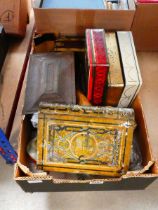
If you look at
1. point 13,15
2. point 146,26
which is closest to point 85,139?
point 146,26

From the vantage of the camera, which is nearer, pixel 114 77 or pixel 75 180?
pixel 75 180

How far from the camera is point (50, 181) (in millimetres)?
1016

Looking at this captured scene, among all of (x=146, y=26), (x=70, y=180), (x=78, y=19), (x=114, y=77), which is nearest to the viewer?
(x=70, y=180)

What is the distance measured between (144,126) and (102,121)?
281 millimetres

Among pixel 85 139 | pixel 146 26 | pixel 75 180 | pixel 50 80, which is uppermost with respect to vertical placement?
pixel 146 26

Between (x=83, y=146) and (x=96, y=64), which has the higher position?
(x=96, y=64)

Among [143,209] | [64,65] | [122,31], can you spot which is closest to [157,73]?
[122,31]

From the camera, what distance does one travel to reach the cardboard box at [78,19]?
1251 millimetres

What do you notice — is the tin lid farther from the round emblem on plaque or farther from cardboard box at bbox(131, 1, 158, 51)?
cardboard box at bbox(131, 1, 158, 51)

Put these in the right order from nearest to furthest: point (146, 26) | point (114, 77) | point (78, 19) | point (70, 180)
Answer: point (70, 180) < point (114, 77) < point (78, 19) < point (146, 26)

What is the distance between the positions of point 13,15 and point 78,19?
572 millimetres

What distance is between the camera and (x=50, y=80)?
1.18m

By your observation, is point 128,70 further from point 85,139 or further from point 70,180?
point 70,180

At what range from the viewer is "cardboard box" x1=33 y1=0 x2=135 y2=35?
125 cm
